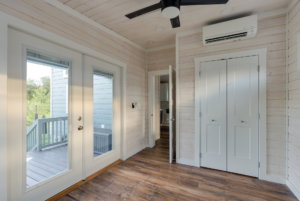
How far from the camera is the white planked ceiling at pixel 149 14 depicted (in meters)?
2.08

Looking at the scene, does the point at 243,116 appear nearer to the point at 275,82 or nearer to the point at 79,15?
the point at 275,82

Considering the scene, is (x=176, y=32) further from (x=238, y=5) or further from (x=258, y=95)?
(x=258, y=95)

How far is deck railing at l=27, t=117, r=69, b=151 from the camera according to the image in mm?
1793

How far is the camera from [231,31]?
2371 millimetres

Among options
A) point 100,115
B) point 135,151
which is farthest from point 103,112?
point 135,151

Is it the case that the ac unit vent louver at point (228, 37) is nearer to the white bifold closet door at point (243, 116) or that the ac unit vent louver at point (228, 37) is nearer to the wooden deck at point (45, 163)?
the white bifold closet door at point (243, 116)

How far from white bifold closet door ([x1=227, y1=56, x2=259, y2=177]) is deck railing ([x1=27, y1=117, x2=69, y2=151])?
2727 millimetres

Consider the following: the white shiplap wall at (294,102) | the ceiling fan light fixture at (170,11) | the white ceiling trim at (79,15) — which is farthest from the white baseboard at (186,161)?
the white ceiling trim at (79,15)

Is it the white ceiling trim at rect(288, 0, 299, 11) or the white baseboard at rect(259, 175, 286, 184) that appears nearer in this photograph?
the white ceiling trim at rect(288, 0, 299, 11)

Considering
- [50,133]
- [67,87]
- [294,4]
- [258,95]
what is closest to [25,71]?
[67,87]

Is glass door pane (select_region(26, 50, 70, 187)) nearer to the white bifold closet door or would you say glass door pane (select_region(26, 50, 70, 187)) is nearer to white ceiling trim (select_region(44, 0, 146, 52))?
white ceiling trim (select_region(44, 0, 146, 52))

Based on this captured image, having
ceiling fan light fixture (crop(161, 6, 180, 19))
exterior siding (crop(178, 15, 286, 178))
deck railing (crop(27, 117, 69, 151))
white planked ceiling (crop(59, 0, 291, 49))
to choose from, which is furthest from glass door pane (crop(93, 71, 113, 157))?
exterior siding (crop(178, 15, 286, 178))

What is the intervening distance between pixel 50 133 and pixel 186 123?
7.67 feet

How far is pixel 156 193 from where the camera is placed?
2.05m
